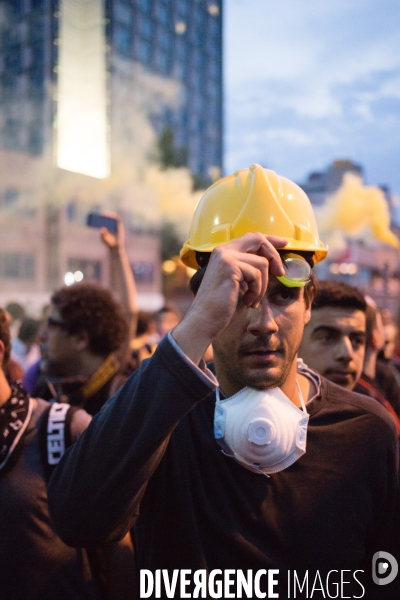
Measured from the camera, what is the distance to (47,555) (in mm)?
1927

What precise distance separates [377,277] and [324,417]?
3016cm

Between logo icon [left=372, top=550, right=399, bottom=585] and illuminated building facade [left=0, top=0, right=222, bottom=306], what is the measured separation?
81.8ft

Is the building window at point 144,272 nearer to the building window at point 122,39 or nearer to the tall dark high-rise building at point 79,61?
the tall dark high-rise building at point 79,61

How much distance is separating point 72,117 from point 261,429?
1084 inches

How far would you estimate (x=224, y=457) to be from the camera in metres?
1.62

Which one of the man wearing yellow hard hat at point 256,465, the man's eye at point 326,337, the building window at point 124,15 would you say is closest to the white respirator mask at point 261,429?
the man wearing yellow hard hat at point 256,465

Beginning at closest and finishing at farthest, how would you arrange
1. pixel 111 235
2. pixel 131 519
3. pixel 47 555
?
pixel 131 519 < pixel 47 555 < pixel 111 235

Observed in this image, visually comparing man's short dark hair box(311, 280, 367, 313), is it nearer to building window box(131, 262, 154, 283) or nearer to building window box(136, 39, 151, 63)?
building window box(131, 262, 154, 283)

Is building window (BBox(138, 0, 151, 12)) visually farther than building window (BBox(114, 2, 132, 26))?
No

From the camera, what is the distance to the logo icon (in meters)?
1.68

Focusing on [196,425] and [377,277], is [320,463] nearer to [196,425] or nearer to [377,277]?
[196,425]

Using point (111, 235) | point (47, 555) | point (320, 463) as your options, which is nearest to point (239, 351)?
point (320, 463)

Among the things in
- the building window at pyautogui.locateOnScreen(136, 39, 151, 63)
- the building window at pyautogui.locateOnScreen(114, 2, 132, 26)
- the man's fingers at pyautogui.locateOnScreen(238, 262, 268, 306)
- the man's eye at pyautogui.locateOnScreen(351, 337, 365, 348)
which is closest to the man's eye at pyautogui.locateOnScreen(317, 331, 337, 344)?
the man's eye at pyautogui.locateOnScreen(351, 337, 365, 348)

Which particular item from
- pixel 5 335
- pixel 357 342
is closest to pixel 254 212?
pixel 5 335
